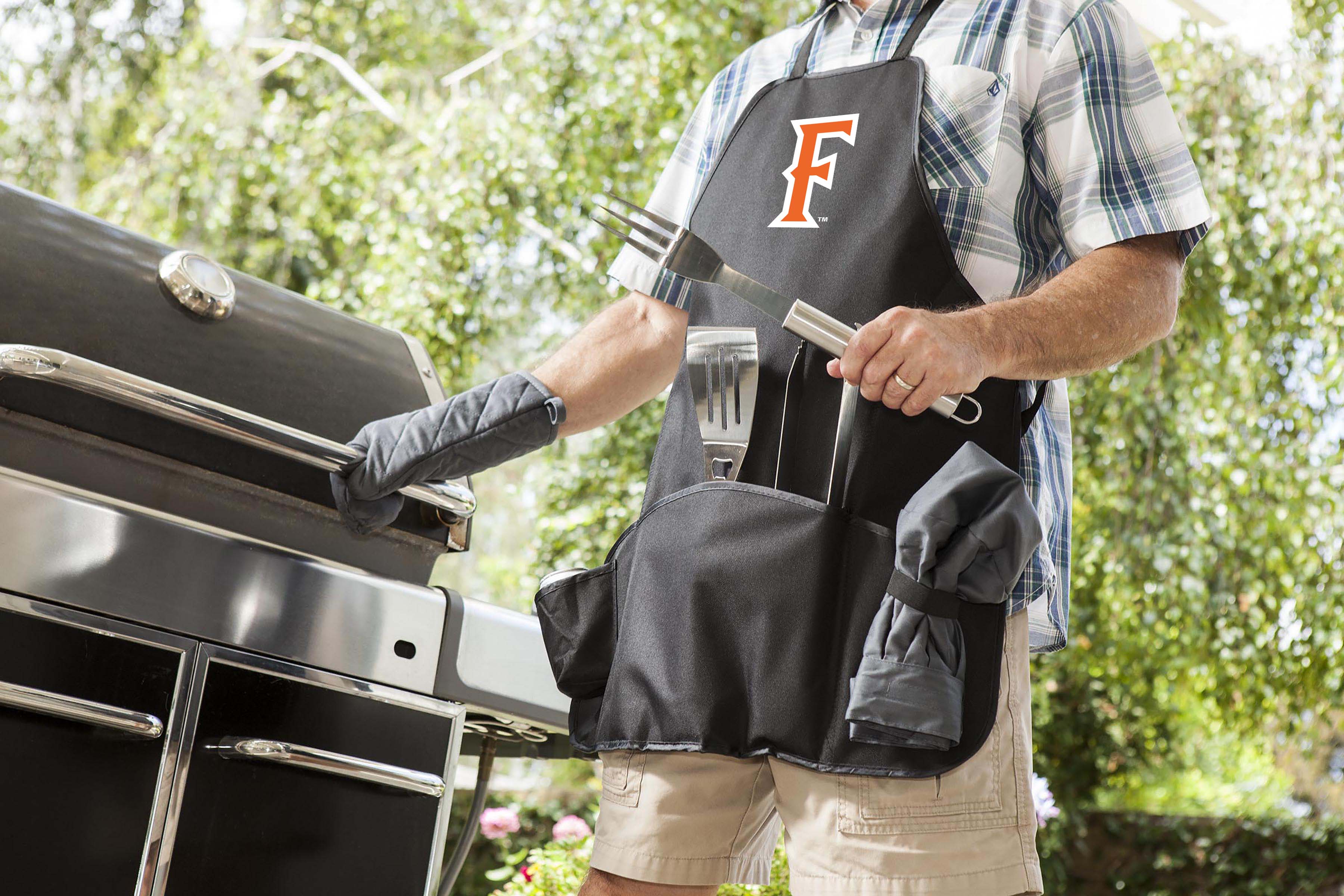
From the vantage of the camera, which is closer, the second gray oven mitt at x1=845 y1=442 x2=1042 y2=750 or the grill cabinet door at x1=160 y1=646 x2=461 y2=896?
the second gray oven mitt at x1=845 y1=442 x2=1042 y2=750

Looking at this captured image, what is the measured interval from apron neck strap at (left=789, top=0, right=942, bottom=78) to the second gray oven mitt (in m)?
0.51

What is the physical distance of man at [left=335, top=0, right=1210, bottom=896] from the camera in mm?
1033

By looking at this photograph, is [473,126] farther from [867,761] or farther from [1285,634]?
[867,761]

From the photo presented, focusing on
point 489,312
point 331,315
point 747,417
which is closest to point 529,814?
point 489,312

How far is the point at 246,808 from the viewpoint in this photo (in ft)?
4.07

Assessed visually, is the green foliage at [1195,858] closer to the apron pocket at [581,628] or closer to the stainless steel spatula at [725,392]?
the apron pocket at [581,628]

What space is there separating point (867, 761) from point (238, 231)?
17.2ft

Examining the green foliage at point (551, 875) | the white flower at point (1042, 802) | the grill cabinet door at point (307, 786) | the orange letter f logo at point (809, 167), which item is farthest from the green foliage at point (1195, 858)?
the orange letter f logo at point (809, 167)

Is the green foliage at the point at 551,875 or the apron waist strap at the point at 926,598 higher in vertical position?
the apron waist strap at the point at 926,598

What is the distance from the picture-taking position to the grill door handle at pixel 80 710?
3.51 ft

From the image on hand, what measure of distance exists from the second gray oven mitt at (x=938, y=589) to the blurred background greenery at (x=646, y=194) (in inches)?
128

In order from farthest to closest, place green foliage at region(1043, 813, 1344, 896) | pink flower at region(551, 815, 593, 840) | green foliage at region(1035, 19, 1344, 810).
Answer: green foliage at region(1043, 813, 1344, 896), green foliage at region(1035, 19, 1344, 810), pink flower at region(551, 815, 593, 840)

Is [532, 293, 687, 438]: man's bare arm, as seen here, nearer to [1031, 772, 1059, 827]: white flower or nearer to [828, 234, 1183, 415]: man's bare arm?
[828, 234, 1183, 415]: man's bare arm

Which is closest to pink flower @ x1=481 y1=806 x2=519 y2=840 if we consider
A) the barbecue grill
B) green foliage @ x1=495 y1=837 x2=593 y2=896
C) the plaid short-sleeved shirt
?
green foliage @ x1=495 y1=837 x2=593 y2=896
